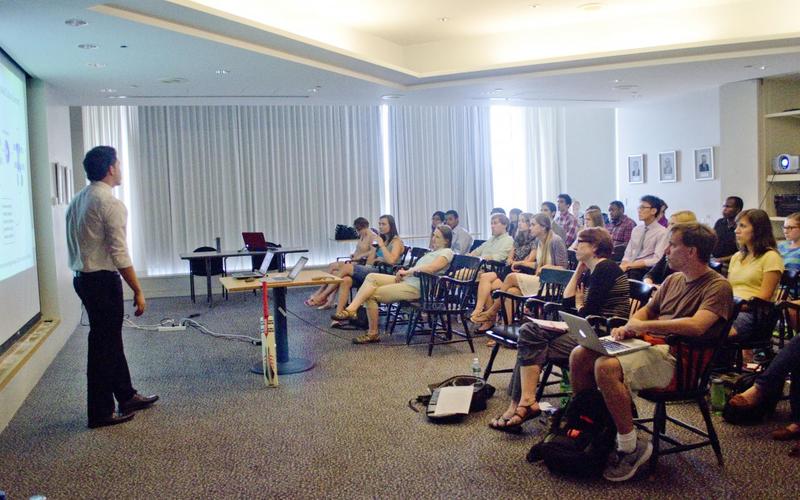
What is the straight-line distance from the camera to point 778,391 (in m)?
4.03

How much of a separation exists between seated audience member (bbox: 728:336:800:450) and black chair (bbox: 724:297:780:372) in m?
0.35

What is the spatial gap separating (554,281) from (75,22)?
381cm

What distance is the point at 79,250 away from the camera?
4.31 metres

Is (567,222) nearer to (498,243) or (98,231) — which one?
(498,243)

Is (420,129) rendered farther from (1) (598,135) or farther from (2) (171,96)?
(2) (171,96)

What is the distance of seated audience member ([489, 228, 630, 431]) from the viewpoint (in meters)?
4.02

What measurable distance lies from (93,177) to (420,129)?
8.40 meters

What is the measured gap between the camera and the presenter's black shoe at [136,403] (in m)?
4.63

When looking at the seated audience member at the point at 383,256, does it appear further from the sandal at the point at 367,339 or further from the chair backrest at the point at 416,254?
the sandal at the point at 367,339

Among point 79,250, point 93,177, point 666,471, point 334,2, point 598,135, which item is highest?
point 334,2

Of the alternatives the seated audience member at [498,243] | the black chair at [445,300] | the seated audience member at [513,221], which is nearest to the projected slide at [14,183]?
the black chair at [445,300]

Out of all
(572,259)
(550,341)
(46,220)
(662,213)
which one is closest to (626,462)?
(550,341)

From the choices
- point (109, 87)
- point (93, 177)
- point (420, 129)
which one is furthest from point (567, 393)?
point (420, 129)

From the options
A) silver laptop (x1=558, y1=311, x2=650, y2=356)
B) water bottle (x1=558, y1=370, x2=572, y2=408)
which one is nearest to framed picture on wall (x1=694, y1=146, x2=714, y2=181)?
water bottle (x1=558, y1=370, x2=572, y2=408)
